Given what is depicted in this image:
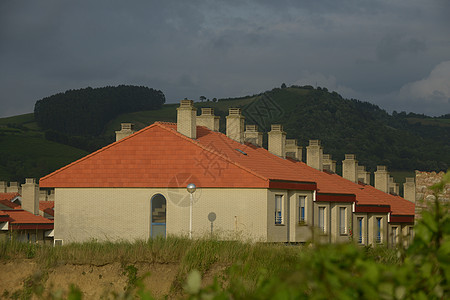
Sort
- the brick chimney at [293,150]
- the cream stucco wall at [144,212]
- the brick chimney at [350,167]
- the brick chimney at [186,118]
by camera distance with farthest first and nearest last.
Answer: the brick chimney at [350,167], the brick chimney at [293,150], the brick chimney at [186,118], the cream stucco wall at [144,212]

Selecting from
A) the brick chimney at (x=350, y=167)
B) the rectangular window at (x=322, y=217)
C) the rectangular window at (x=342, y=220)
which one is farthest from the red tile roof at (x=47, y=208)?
the rectangular window at (x=322, y=217)

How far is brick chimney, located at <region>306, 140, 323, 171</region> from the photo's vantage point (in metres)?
56.3

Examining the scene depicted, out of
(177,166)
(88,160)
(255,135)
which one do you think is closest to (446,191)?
(177,166)

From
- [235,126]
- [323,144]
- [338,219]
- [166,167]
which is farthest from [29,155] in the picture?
[166,167]

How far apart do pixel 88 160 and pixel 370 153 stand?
145 m

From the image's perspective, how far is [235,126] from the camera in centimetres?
4859

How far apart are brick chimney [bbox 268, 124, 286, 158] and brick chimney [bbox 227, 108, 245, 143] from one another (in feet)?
12.4

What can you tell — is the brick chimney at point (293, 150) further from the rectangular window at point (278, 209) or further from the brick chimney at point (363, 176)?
the rectangular window at point (278, 209)

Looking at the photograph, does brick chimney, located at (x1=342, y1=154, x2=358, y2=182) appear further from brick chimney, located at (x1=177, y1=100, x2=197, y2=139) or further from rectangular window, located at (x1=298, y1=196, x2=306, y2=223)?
brick chimney, located at (x1=177, y1=100, x2=197, y2=139)

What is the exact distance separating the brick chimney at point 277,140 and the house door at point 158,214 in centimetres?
1311

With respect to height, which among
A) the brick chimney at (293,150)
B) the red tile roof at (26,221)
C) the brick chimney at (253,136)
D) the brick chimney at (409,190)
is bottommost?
the red tile roof at (26,221)

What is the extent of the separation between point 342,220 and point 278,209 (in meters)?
8.88

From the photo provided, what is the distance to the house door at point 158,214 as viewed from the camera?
130 ft

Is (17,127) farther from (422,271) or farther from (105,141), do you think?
(422,271)
